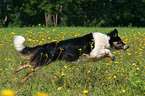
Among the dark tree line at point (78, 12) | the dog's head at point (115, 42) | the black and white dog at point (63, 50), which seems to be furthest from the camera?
the dark tree line at point (78, 12)

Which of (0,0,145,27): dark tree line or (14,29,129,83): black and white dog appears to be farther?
(0,0,145,27): dark tree line

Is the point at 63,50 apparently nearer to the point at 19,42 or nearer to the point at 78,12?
the point at 19,42

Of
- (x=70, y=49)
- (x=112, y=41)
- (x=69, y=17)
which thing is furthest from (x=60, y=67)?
(x=69, y=17)

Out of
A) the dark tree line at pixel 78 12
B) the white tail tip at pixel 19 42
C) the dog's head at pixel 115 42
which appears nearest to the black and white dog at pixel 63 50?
the white tail tip at pixel 19 42

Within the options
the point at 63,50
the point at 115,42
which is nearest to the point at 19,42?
the point at 63,50

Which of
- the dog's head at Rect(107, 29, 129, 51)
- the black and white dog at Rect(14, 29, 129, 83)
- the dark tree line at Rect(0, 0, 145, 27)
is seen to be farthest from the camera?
the dark tree line at Rect(0, 0, 145, 27)

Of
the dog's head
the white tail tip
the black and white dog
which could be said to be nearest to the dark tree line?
the dog's head

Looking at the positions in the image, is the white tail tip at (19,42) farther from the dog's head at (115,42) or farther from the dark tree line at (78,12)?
the dark tree line at (78,12)

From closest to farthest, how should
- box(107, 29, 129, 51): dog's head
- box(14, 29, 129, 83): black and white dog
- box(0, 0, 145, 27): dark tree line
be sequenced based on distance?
box(14, 29, 129, 83): black and white dog
box(107, 29, 129, 51): dog's head
box(0, 0, 145, 27): dark tree line

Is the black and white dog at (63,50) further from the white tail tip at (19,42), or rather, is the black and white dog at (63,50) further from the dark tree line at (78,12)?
the dark tree line at (78,12)

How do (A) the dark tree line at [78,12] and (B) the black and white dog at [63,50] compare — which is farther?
(A) the dark tree line at [78,12]

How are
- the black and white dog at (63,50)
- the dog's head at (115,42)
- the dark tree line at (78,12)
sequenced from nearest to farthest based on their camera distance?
the black and white dog at (63,50), the dog's head at (115,42), the dark tree line at (78,12)

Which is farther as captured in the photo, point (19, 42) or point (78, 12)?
point (78, 12)

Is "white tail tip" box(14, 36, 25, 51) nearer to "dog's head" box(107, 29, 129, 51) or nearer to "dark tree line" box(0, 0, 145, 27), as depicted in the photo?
"dog's head" box(107, 29, 129, 51)
